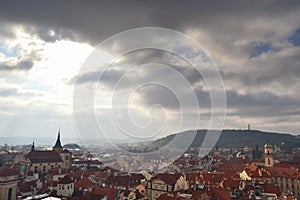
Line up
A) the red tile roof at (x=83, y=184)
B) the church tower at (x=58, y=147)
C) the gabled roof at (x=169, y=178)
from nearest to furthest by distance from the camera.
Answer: the red tile roof at (x=83, y=184) → the gabled roof at (x=169, y=178) → the church tower at (x=58, y=147)

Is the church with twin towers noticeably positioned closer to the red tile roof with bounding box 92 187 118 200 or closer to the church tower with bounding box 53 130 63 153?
the church tower with bounding box 53 130 63 153

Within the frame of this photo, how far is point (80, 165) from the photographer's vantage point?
7138 centimetres

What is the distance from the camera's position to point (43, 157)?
198 ft

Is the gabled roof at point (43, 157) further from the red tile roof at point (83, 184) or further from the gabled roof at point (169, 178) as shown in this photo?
the gabled roof at point (169, 178)

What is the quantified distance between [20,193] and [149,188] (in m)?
16.0

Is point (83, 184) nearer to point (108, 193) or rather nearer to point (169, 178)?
point (108, 193)

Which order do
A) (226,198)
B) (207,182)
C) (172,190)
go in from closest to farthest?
(226,198)
(172,190)
(207,182)

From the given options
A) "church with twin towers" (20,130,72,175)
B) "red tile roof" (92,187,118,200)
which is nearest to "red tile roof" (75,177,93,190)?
"red tile roof" (92,187,118,200)

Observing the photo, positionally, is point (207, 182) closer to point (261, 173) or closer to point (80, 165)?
point (261, 173)

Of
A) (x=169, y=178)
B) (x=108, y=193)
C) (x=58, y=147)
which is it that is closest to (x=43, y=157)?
(x=58, y=147)

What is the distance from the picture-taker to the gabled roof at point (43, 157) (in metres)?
57.8

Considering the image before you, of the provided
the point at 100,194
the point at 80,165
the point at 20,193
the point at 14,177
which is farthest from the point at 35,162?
the point at 100,194

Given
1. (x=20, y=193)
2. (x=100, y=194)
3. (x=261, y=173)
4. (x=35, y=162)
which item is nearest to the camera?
(x=100, y=194)

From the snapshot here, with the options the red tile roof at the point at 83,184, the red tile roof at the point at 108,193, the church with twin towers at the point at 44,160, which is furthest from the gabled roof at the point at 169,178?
the church with twin towers at the point at 44,160
